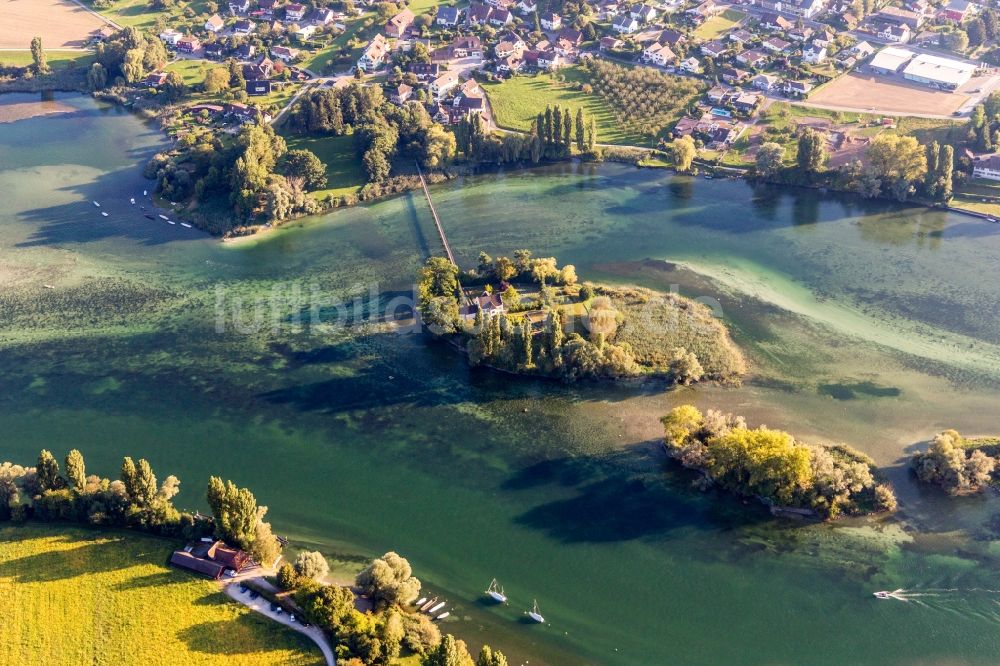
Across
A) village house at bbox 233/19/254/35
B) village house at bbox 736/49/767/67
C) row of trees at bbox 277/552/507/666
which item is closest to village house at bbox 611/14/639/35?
village house at bbox 736/49/767/67

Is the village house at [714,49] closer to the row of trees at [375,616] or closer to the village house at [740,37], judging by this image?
the village house at [740,37]

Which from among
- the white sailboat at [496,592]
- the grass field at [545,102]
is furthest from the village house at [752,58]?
the white sailboat at [496,592]

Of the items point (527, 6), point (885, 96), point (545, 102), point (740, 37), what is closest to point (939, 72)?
point (885, 96)

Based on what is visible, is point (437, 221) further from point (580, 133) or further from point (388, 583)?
point (388, 583)

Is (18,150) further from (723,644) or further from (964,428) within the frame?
(964,428)

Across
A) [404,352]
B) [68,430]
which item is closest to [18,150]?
[68,430]

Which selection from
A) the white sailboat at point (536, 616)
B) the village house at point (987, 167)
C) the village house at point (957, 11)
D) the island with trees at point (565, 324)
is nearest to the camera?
the white sailboat at point (536, 616)

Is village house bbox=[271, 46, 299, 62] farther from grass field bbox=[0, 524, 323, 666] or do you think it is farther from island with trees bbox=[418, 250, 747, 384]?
grass field bbox=[0, 524, 323, 666]
